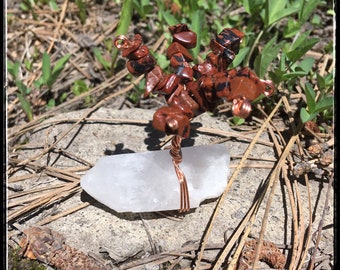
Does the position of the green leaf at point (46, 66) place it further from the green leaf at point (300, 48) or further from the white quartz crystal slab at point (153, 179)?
the green leaf at point (300, 48)

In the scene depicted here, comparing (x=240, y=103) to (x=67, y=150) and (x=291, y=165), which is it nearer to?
(x=291, y=165)

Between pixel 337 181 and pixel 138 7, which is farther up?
pixel 138 7

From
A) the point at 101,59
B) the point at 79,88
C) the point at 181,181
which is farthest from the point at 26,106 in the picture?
the point at 181,181

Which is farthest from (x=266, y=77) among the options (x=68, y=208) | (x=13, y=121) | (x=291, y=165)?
(x=13, y=121)

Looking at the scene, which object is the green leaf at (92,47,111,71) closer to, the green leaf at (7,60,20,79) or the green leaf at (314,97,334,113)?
the green leaf at (7,60,20,79)

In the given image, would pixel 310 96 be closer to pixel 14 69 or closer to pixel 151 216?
pixel 151 216

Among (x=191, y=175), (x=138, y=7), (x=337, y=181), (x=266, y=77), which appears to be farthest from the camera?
(x=138, y=7)
